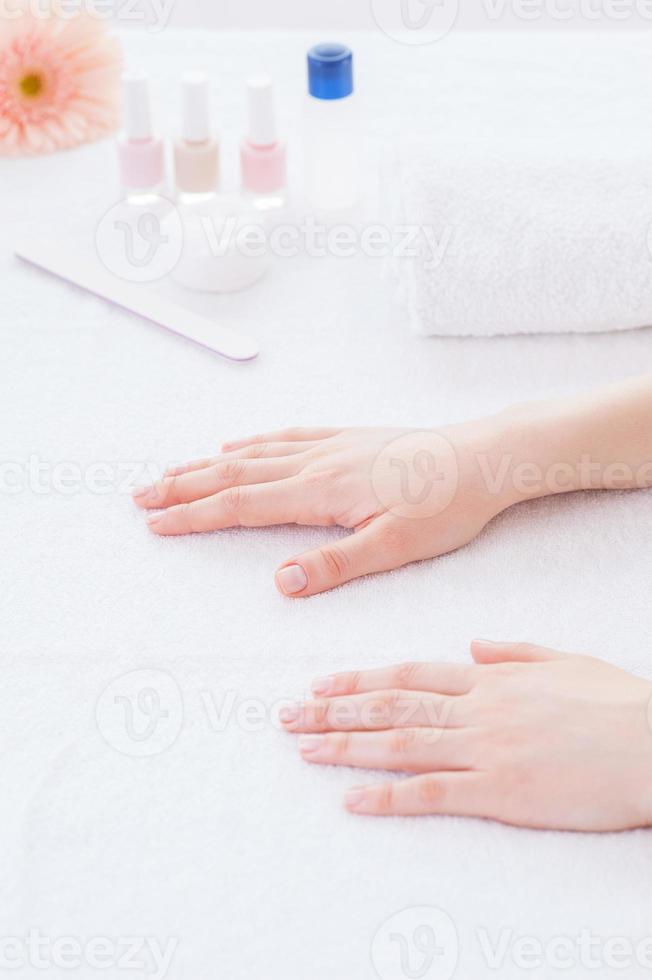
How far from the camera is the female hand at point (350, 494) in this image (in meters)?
0.83

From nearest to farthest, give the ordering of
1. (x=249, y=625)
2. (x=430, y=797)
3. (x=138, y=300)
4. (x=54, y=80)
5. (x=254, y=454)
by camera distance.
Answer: (x=430, y=797) → (x=249, y=625) → (x=254, y=454) → (x=138, y=300) → (x=54, y=80)

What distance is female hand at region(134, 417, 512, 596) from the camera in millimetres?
825

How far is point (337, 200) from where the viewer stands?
1.17 meters

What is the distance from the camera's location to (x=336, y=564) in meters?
0.82

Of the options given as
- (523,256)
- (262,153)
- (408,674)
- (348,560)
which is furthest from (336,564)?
(262,153)

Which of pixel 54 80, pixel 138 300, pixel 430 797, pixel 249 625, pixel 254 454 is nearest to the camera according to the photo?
pixel 430 797

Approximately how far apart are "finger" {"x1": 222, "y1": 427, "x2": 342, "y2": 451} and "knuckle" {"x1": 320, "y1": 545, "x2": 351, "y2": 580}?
5.3 inches

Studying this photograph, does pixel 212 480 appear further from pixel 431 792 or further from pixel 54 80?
pixel 54 80

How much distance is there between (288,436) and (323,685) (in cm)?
25

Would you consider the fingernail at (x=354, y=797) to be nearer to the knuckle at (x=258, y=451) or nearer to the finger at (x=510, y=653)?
the finger at (x=510, y=653)

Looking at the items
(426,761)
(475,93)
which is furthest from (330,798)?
(475,93)

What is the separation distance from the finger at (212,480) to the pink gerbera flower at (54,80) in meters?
0.53

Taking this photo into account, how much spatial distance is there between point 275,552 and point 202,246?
1.16ft

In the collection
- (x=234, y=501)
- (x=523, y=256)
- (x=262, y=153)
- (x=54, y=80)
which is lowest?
(x=234, y=501)
